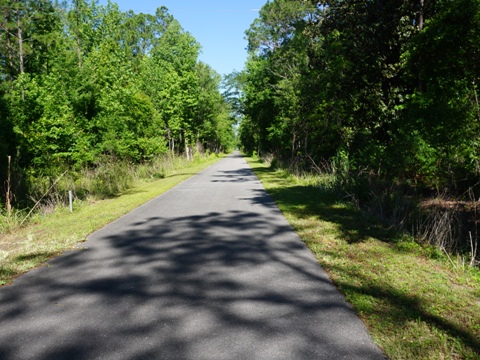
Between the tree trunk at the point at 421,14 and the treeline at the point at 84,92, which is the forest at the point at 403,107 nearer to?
the tree trunk at the point at 421,14

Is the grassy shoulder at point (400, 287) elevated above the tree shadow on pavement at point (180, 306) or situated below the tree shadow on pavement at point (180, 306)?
below

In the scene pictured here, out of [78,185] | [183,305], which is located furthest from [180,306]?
[78,185]

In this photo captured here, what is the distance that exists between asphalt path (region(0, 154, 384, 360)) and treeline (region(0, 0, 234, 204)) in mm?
7575

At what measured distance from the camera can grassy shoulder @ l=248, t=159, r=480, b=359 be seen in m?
3.23

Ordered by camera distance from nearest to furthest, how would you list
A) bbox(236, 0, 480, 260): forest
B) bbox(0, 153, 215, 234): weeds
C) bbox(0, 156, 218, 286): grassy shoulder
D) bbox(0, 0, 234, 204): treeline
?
bbox(0, 156, 218, 286): grassy shoulder
bbox(236, 0, 480, 260): forest
bbox(0, 153, 215, 234): weeds
bbox(0, 0, 234, 204): treeline

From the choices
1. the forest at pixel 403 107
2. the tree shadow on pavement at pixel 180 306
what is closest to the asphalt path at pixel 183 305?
the tree shadow on pavement at pixel 180 306

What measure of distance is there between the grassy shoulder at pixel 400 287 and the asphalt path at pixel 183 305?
Answer: 0.24 meters

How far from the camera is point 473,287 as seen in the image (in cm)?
461

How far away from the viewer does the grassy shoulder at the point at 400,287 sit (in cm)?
323

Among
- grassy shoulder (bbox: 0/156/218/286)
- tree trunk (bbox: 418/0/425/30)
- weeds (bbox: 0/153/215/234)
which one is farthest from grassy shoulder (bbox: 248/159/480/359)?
weeds (bbox: 0/153/215/234)

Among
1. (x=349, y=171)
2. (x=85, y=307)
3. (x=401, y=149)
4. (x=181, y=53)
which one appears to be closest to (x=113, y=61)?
(x=181, y=53)

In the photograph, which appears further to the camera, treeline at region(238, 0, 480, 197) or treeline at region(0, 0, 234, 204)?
treeline at region(0, 0, 234, 204)

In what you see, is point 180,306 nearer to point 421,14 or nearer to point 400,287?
point 400,287

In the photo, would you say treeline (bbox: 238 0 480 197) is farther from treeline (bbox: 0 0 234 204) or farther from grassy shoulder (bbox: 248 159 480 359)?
treeline (bbox: 0 0 234 204)
